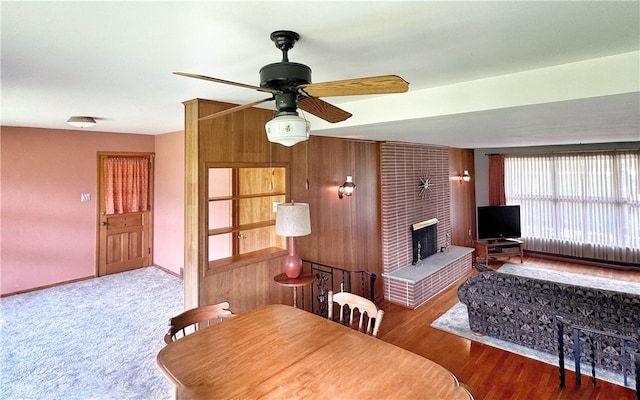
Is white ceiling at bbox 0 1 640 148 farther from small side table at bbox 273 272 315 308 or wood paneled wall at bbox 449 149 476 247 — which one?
wood paneled wall at bbox 449 149 476 247

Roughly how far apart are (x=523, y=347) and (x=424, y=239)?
2398mm

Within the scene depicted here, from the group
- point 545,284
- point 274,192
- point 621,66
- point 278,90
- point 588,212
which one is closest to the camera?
point 278,90

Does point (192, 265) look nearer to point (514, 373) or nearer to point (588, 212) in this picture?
point (514, 373)

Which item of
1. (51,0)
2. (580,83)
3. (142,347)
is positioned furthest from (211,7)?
(142,347)

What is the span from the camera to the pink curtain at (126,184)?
5.73 metres

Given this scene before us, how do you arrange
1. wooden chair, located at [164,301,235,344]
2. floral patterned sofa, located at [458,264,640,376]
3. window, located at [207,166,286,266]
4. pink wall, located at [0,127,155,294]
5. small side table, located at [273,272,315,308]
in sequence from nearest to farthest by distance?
wooden chair, located at [164,301,235,344], floral patterned sofa, located at [458,264,640,376], small side table, located at [273,272,315,308], window, located at [207,166,286,266], pink wall, located at [0,127,155,294]

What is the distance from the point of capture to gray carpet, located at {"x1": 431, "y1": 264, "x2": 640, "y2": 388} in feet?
10.3

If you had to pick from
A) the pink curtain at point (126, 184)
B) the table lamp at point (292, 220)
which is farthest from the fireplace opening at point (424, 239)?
the pink curtain at point (126, 184)

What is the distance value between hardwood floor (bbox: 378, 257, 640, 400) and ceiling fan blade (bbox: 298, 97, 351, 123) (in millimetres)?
2069

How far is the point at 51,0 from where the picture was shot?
1300mm

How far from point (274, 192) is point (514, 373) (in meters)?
3.00

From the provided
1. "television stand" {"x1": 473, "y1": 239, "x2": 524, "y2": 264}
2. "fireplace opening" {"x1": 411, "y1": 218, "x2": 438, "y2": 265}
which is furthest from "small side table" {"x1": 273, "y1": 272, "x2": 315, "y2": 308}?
"television stand" {"x1": 473, "y1": 239, "x2": 524, "y2": 264}

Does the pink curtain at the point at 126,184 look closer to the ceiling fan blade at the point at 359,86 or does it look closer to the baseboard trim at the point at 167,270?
the baseboard trim at the point at 167,270

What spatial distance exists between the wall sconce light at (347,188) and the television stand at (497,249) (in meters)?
4.02
